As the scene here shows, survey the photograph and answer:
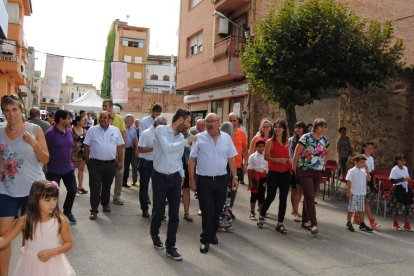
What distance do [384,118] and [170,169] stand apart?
419 inches

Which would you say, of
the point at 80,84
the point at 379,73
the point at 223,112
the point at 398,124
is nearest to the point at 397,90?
the point at 398,124

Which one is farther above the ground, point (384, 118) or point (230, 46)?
point (230, 46)

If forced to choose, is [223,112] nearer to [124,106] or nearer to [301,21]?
[301,21]

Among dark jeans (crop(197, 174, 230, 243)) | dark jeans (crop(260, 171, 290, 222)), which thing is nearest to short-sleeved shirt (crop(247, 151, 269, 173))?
dark jeans (crop(260, 171, 290, 222))

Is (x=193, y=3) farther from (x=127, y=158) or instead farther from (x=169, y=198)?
(x=169, y=198)

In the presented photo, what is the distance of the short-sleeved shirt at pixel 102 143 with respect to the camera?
7.32 metres

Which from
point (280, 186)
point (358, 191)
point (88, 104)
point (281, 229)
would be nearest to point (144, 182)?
point (280, 186)

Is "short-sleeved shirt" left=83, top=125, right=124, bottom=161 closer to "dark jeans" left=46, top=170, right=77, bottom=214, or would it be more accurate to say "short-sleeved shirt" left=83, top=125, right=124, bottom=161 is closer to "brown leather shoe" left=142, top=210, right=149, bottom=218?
"dark jeans" left=46, top=170, right=77, bottom=214

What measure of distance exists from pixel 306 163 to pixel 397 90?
327 inches

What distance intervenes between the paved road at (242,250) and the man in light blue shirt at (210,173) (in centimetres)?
41

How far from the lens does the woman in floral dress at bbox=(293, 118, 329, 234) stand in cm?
692

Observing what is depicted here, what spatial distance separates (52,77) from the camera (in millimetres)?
20969

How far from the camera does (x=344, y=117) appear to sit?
15.0m

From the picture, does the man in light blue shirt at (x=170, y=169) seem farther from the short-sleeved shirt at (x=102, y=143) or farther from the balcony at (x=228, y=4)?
the balcony at (x=228, y=4)
